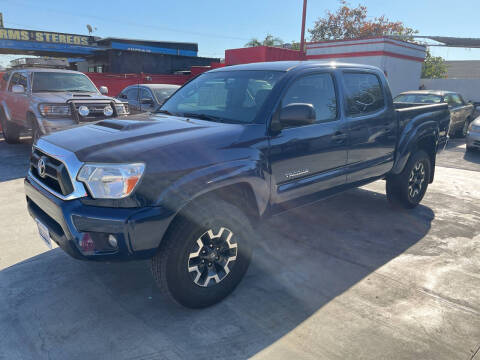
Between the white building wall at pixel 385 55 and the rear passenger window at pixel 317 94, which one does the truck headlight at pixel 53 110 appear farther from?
the white building wall at pixel 385 55

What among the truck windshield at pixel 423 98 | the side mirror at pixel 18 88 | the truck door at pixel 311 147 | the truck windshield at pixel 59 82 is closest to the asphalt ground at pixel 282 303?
the truck door at pixel 311 147

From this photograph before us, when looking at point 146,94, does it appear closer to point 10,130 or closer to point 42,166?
point 10,130

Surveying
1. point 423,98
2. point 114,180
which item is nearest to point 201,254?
point 114,180

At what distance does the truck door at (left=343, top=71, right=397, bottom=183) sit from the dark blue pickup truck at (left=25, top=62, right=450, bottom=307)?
0.02 metres

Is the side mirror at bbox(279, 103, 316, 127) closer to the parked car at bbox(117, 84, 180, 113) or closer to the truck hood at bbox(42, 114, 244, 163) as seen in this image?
the truck hood at bbox(42, 114, 244, 163)

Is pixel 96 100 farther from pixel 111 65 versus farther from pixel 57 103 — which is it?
pixel 111 65

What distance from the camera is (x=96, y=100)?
24.4 ft

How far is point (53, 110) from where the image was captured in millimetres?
7406

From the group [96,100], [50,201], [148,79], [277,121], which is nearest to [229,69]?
[277,121]

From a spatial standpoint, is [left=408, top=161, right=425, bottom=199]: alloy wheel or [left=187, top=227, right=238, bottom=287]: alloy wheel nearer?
[left=187, top=227, right=238, bottom=287]: alloy wheel

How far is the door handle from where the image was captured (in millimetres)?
3691

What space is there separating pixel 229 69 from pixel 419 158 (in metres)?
2.92

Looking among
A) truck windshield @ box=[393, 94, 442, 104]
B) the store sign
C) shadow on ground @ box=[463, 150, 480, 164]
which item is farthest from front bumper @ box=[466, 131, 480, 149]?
the store sign

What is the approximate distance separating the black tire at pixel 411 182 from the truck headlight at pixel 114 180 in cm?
369
